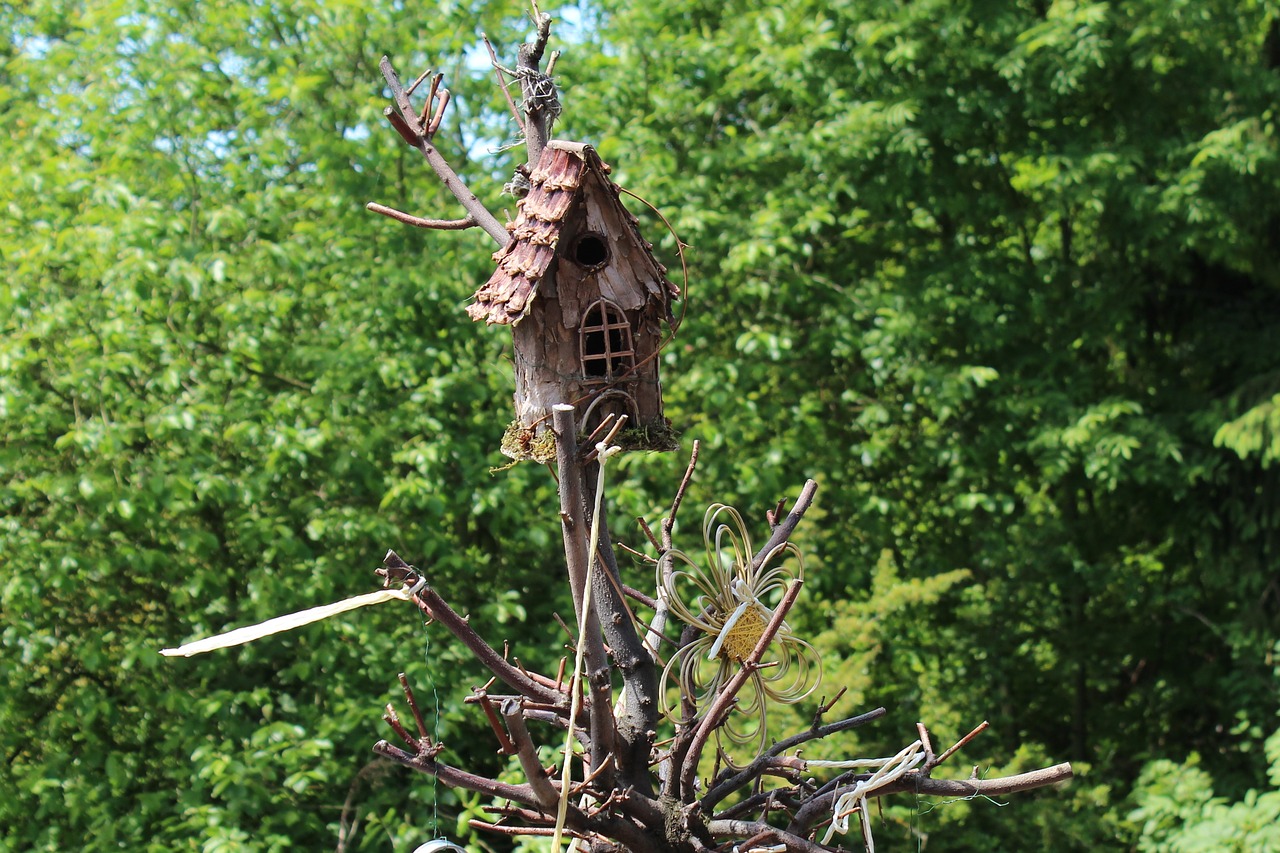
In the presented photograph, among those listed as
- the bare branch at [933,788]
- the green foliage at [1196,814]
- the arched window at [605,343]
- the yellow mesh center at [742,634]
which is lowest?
the bare branch at [933,788]

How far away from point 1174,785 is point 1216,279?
103 inches

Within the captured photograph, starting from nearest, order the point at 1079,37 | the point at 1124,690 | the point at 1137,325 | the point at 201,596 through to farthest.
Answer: the point at 201,596
the point at 1079,37
the point at 1137,325
the point at 1124,690

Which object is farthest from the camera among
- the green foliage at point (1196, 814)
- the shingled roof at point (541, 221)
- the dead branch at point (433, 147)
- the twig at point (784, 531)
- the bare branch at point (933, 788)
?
the green foliage at point (1196, 814)

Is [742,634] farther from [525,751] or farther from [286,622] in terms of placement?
[286,622]

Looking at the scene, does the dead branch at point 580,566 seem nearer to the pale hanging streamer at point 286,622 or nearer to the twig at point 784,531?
the pale hanging streamer at point 286,622

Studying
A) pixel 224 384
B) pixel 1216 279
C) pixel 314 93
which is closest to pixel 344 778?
pixel 224 384

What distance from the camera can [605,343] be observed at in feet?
6.66

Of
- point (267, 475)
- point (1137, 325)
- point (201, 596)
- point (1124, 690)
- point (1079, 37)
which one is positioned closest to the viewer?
point (267, 475)

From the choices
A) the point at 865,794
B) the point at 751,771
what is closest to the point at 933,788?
the point at 865,794

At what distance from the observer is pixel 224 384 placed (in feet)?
15.8

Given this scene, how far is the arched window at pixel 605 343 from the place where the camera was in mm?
2025

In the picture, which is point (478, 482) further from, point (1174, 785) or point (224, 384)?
point (1174, 785)

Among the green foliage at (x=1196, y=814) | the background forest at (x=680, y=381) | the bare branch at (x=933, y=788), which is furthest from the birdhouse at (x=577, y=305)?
the green foliage at (x=1196, y=814)

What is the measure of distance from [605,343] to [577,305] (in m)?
0.08
